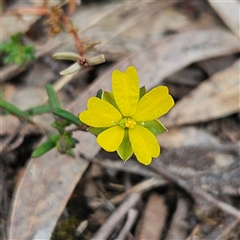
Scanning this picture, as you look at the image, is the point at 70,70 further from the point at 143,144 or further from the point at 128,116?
the point at 143,144

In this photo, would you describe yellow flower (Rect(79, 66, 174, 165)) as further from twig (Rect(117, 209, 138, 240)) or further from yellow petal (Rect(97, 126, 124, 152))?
twig (Rect(117, 209, 138, 240))

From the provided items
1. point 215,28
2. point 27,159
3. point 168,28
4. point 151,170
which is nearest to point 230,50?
point 215,28

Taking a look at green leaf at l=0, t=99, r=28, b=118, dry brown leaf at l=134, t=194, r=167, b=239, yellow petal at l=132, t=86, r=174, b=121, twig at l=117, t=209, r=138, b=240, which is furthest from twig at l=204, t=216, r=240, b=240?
green leaf at l=0, t=99, r=28, b=118

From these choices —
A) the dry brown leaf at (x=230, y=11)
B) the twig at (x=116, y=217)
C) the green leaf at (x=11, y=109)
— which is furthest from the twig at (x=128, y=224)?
the dry brown leaf at (x=230, y=11)

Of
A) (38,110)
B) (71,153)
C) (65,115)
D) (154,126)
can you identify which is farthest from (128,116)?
(38,110)

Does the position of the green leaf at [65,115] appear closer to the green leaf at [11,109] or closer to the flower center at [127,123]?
the flower center at [127,123]

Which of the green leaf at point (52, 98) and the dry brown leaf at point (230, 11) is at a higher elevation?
the green leaf at point (52, 98)
